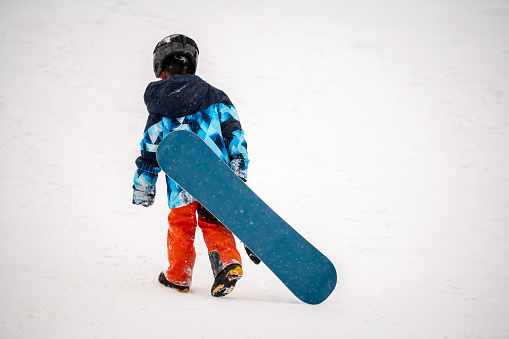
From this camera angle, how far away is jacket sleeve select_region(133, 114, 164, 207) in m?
2.34

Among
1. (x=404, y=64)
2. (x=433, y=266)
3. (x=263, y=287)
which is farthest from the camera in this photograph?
(x=404, y=64)

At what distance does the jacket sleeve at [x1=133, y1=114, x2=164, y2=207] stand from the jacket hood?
0.08 meters

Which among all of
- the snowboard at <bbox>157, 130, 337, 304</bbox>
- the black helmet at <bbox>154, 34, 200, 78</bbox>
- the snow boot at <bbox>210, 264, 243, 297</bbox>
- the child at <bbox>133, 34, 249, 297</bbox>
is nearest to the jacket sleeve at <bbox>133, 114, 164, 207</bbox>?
the child at <bbox>133, 34, 249, 297</bbox>

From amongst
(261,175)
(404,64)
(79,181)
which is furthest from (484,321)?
(404,64)

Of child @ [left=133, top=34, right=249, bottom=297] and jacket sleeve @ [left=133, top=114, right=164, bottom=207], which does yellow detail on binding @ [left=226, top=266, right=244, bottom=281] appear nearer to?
child @ [left=133, top=34, right=249, bottom=297]

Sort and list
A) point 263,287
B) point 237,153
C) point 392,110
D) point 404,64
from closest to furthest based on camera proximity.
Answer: point 237,153 → point 263,287 → point 392,110 → point 404,64

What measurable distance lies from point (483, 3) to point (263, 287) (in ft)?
22.4

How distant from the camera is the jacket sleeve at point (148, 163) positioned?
2.34m

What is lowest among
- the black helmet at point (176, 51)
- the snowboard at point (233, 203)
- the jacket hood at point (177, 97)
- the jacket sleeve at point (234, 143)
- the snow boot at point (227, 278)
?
the snow boot at point (227, 278)

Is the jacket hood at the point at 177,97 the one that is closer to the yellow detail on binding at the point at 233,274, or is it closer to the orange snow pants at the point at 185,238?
the orange snow pants at the point at 185,238

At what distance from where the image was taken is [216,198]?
219 centimetres

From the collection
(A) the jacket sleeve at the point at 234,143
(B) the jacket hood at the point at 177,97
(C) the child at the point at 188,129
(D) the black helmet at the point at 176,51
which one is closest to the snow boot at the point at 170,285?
(C) the child at the point at 188,129

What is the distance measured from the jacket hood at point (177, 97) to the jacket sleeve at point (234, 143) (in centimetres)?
13

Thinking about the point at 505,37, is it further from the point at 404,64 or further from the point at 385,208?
the point at 385,208
